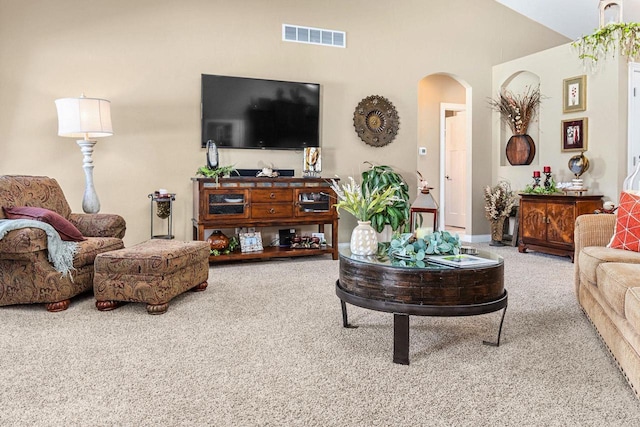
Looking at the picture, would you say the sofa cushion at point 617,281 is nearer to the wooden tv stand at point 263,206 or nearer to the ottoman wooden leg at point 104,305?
the ottoman wooden leg at point 104,305

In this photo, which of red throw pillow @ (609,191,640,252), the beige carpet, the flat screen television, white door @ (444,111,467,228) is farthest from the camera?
white door @ (444,111,467,228)

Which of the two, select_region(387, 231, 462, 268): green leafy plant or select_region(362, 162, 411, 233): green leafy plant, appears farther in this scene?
select_region(362, 162, 411, 233): green leafy plant

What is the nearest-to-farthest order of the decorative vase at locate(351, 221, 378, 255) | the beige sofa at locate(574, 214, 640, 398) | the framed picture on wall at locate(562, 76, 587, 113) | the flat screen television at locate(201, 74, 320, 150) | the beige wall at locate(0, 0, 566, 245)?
the beige sofa at locate(574, 214, 640, 398)
the decorative vase at locate(351, 221, 378, 255)
the beige wall at locate(0, 0, 566, 245)
the flat screen television at locate(201, 74, 320, 150)
the framed picture on wall at locate(562, 76, 587, 113)

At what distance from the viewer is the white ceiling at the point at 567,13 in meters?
5.97

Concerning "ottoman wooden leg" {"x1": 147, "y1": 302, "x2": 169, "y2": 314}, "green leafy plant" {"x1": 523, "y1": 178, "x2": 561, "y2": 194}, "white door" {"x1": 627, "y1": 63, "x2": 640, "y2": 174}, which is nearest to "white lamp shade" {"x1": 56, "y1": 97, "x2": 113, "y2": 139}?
"ottoman wooden leg" {"x1": 147, "y1": 302, "x2": 169, "y2": 314}

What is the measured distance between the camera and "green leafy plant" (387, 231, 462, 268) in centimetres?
249

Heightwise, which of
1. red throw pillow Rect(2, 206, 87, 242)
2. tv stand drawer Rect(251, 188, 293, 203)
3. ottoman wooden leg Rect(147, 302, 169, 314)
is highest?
tv stand drawer Rect(251, 188, 293, 203)

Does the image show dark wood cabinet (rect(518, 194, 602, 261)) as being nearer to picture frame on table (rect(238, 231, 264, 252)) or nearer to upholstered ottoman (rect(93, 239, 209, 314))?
picture frame on table (rect(238, 231, 264, 252))

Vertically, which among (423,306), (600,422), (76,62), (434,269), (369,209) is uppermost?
(76,62)

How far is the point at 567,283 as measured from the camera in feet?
13.4

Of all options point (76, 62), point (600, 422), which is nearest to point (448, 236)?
point (600, 422)

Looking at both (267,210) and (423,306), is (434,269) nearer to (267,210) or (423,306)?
(423,306)

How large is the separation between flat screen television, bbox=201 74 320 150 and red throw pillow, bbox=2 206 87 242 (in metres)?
2.02

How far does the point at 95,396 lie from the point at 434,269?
1.52 metres
